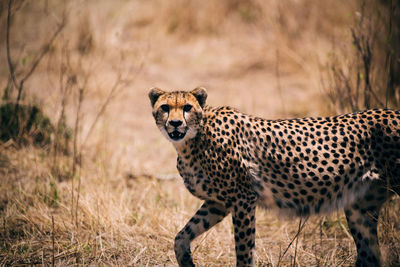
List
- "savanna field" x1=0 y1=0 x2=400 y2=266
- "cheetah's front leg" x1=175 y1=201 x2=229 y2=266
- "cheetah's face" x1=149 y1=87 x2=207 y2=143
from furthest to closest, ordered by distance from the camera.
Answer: "savanna field" x1=0 y1=0 x2=400 y2=266, "cheetah's front leg" x1=175 y1=201 x2=229 y2=266, "cheetah's face" x1=149 y1=87 x2=207 y2=143

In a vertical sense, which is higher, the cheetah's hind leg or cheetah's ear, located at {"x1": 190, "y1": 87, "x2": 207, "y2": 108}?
cheetah's ear, located at {"x1": 190, "y1": 87, "x2": 207, "y2": 108}

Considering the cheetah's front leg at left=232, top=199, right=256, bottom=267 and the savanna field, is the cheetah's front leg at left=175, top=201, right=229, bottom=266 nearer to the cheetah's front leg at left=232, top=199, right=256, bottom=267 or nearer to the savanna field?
the cheetah's front leg at left=232, top=199, right=256, bottom=267

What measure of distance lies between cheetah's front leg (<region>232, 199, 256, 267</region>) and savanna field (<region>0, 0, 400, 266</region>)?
239 mm

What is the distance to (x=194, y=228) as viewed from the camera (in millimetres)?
3039

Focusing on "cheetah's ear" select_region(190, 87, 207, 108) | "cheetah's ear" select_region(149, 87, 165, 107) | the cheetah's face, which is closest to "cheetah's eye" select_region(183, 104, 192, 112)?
the cheetah's face

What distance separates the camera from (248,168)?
2949 mm

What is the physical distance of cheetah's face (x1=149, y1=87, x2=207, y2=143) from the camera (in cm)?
278

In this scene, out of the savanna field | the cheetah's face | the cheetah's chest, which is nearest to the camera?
the cheetah's face

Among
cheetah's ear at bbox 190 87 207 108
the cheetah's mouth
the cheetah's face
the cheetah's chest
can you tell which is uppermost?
cheetah's ear at bbox 190 87 207 108

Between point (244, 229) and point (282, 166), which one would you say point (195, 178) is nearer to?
point (244, 229)

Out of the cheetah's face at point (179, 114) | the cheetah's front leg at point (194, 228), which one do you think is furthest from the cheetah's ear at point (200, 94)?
the cheetah's front leg at point (194, 228)

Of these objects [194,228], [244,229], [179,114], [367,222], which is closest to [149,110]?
[194,228]

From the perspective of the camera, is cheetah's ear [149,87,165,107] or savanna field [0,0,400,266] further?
savanna field [0,0,400,266]

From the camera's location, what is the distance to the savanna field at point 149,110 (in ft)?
11.6
